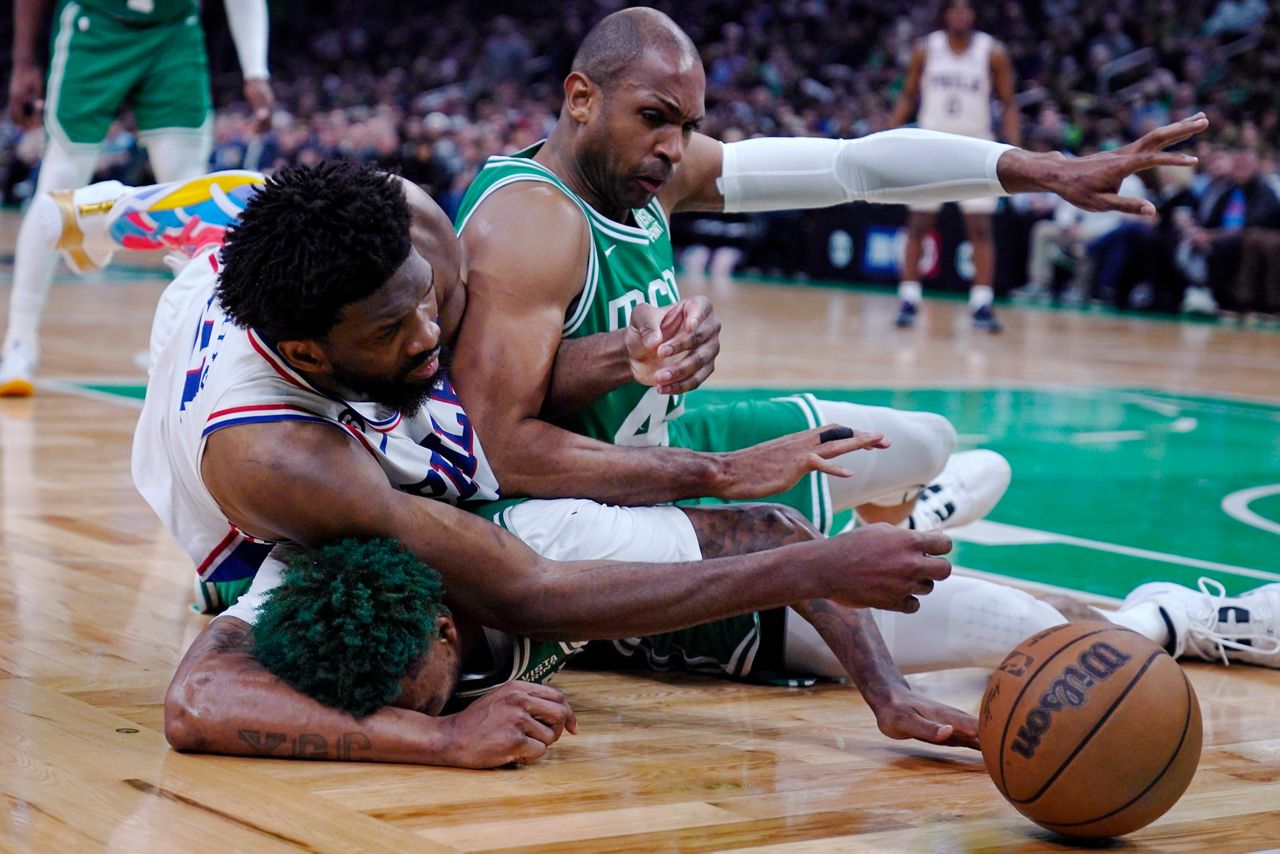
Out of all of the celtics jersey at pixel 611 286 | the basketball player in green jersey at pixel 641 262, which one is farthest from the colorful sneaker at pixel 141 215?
the basketball player in green jersey at pixel 641 262

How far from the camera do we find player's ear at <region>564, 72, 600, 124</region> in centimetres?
328

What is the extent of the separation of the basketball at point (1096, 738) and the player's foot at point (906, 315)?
8949mm

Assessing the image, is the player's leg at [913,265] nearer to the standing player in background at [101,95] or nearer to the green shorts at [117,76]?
the standing player in background at [101,95]

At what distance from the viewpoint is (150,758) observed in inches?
102

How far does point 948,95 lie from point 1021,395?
470 centimetres

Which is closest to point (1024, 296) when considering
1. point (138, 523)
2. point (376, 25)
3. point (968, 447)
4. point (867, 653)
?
point (968, 447)

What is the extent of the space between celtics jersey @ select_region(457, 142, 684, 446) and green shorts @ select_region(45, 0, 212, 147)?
3650mm

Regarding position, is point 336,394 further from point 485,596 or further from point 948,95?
point 948,95

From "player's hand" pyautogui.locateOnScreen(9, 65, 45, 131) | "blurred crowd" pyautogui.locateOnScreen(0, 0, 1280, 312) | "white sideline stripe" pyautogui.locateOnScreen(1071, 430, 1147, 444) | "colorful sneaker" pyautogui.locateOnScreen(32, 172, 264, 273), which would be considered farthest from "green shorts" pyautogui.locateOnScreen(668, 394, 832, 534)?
"blurred crowd" pyautogui.locateOnScreen(0, 0, 1280, 312)

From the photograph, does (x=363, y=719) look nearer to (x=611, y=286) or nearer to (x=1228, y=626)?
(x=611, y=286)

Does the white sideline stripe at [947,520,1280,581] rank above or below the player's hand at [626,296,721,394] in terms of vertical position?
below

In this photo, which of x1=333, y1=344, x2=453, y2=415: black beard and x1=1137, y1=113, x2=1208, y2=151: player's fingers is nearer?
x1=333, y1=344, x2=453, y2=415: black beard

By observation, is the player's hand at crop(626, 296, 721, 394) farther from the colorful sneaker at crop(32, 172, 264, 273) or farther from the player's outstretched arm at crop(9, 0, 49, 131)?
the player's outstretched arm at crop(9, 0, 49, 131)

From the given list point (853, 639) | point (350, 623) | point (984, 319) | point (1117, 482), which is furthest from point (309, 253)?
point (984, 319)
